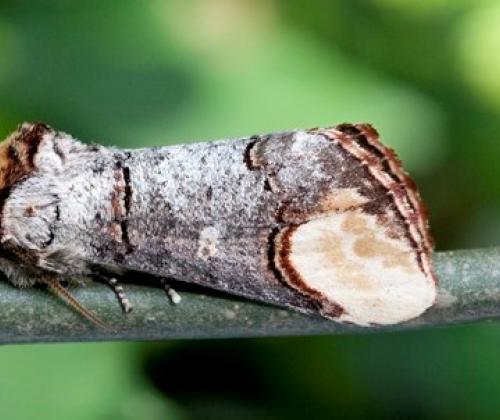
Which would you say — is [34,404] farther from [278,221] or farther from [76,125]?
[278,221]

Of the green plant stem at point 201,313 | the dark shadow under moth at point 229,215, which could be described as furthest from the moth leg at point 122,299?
the dark shadow under moth at point 229,215

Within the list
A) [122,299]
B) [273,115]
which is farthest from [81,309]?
[273,115]

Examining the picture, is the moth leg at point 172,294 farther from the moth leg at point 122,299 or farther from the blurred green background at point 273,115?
the blurred green background at point 273,115

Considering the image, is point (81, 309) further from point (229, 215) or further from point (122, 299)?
point (229, 215)

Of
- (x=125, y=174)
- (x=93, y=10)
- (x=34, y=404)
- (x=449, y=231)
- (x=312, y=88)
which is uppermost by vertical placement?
(x=93, y=10)

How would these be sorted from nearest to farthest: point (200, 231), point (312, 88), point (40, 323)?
point (40, 323)
point (200, 231)
point (312, 88)

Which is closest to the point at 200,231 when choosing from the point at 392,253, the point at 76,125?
the point at 392,253

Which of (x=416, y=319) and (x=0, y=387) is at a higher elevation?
(x=416, y=319)
